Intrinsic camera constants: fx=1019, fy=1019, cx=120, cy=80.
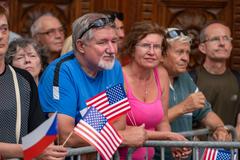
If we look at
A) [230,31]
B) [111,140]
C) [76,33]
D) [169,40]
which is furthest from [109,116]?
[230,31]

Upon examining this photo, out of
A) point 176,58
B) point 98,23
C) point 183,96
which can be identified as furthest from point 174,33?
point 98,23

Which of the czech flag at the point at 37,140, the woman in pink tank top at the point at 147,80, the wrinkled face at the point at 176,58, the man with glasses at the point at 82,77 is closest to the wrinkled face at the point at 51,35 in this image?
the wrinkled face at the point at 176,58

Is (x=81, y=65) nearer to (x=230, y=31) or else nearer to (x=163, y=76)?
(x=163, y=76)

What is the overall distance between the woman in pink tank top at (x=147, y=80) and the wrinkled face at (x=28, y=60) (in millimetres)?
680

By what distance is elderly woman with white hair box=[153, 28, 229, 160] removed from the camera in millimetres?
8164

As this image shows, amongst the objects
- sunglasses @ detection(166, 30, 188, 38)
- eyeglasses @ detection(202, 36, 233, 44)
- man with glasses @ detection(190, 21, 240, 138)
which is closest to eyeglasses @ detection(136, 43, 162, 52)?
sunglasses @ detection(166, 30, 188, 38)

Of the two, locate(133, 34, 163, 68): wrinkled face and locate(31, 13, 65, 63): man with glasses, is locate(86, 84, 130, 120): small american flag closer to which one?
locate(133, 34, 163, 68): wrinkled face

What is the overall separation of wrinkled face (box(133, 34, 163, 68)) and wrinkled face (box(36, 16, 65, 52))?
4.49 ft

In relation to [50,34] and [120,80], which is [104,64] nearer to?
[120,80]

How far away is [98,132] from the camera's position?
Result: 6.67 m

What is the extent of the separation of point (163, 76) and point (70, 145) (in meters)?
1.40

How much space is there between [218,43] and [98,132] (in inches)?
114

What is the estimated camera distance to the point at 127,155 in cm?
709

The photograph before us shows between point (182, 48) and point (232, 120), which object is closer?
point (182, 48)
